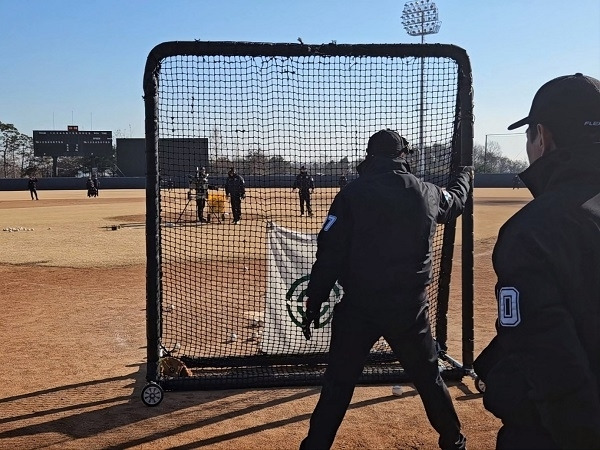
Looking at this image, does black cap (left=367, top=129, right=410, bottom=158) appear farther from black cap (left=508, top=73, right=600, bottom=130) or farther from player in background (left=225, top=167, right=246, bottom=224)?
player in background (left=225, top=167, right=246, bottom=224)

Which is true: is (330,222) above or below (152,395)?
above

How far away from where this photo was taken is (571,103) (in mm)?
2043

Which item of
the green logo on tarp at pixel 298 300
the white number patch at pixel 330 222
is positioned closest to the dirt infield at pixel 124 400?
the green logo on tarp at pixel 298 300

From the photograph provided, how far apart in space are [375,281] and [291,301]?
2.92 m

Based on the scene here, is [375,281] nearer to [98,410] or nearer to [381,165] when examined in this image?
[381,165]

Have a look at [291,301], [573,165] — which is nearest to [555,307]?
[573,165]

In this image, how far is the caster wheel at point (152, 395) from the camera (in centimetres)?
549

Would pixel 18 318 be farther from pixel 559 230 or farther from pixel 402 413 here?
pixel 559 230

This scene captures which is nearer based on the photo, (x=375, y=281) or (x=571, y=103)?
(x=571, y=103)

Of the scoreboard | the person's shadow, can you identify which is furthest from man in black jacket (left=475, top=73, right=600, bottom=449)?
the scoreboard

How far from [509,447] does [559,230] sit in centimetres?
70

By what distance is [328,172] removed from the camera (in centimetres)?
729

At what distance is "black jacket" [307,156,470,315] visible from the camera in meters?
3.75

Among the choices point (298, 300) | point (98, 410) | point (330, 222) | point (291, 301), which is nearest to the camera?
point (330, 222)
